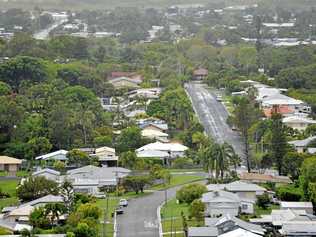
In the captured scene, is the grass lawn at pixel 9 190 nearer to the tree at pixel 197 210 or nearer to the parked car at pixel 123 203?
the parked car at pixel 123 203

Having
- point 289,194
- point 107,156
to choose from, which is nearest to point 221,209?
point 289,194

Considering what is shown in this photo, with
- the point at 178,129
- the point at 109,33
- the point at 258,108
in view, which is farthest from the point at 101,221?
the point at 109,33

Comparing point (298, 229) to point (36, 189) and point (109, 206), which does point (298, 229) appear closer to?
point (109, 206)

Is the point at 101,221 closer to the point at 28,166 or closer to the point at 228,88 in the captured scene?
the point at 28,166

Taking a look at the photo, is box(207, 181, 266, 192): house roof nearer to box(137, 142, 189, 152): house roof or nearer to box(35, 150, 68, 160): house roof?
box(137, 142, 189, 152): house roof

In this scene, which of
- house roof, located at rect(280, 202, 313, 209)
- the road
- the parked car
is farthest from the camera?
the road

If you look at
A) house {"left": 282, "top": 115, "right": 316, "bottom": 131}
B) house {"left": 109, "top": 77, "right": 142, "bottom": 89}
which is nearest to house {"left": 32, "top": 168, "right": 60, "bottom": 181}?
house {"left": 282, "top": 115, "right": 316, "bottom": 131}
